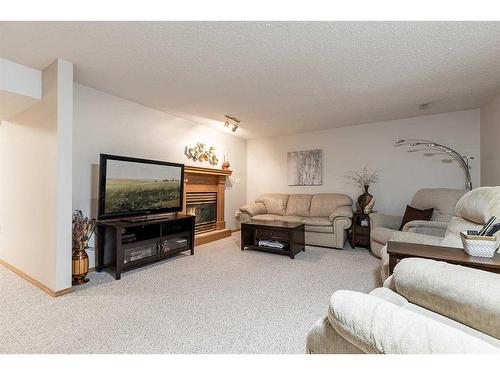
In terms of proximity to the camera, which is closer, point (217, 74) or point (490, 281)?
point (490, 281)

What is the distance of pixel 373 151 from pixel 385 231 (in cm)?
179

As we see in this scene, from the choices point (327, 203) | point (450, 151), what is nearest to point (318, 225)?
point (327, 203)

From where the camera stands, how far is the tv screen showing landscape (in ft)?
9.63

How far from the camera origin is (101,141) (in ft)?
10.4

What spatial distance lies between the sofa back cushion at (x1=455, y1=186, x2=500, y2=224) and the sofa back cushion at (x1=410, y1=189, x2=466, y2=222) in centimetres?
155

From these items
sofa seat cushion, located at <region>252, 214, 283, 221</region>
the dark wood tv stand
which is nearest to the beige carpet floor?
the dark wood tv stand

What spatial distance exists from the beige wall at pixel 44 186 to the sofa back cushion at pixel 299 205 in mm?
3686

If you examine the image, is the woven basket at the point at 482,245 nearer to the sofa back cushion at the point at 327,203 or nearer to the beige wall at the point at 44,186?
the sofa back cushion at the point at 327,203

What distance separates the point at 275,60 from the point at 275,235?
7.81 feet

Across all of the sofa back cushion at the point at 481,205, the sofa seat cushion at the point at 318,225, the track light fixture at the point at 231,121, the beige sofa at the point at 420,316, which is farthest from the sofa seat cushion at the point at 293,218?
the beige sofa at the point at 420,316

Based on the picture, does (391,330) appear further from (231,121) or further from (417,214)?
(231,121)

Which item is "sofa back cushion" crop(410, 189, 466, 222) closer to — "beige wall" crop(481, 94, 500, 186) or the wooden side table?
"beige wall" crop(481, 94, 500, 186)

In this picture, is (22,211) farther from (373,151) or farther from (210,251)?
(373,151)

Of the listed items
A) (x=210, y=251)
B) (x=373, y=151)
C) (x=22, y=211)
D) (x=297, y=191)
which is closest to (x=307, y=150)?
(x=297, y=191)
